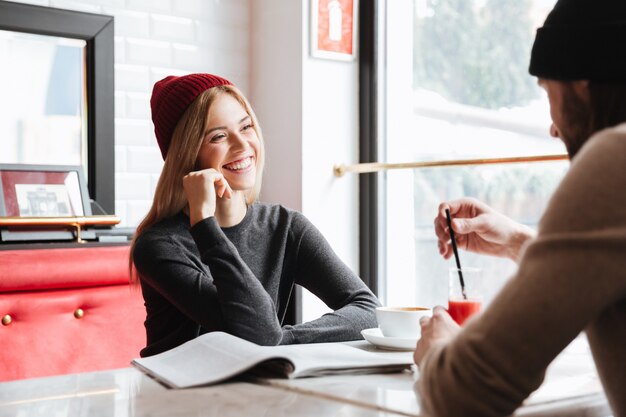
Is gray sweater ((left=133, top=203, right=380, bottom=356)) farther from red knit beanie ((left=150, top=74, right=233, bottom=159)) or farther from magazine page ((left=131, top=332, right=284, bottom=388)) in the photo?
magazine page ((left=131, top=332, right=284, bottom=388))

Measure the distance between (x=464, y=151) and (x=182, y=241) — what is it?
1.41 metres

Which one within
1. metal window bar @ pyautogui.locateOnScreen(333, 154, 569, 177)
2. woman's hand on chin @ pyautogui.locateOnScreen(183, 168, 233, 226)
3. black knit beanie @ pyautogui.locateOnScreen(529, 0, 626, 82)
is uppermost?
black knit beanie @ pyautogui.locateOnScreen(529, 0, 626, 82)

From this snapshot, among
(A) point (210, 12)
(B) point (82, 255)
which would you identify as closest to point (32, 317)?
(B) point (82, 255)

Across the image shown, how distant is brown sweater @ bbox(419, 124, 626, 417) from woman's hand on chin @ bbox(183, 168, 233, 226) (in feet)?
3.98

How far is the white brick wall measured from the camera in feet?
10.2

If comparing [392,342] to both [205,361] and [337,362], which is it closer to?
[337,362]

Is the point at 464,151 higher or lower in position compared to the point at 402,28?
lower

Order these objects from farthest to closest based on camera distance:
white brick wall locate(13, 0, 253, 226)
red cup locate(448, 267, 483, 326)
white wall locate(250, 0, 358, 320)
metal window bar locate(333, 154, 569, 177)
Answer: white wall locate(250, 0, 358, 320) < white brick wall locate(13, 0, 253, 226) < metal window bar locate(333, 154, 569, 177) < red cup locate(448, 267, 483, 326)

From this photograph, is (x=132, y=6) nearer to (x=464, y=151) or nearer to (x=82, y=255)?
(x=82, y=255)

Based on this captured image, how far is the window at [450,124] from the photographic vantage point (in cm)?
279

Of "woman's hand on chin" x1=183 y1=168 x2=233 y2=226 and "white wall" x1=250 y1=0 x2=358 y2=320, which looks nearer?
"woman's hand on chin" x1=183 y1=168 x2=233 y2=226

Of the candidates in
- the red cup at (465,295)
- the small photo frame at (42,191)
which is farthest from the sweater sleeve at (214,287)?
the small photo frame at (42,191)

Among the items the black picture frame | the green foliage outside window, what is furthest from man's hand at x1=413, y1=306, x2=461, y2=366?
the black picture frame

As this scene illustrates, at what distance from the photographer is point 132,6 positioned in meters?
3.14
